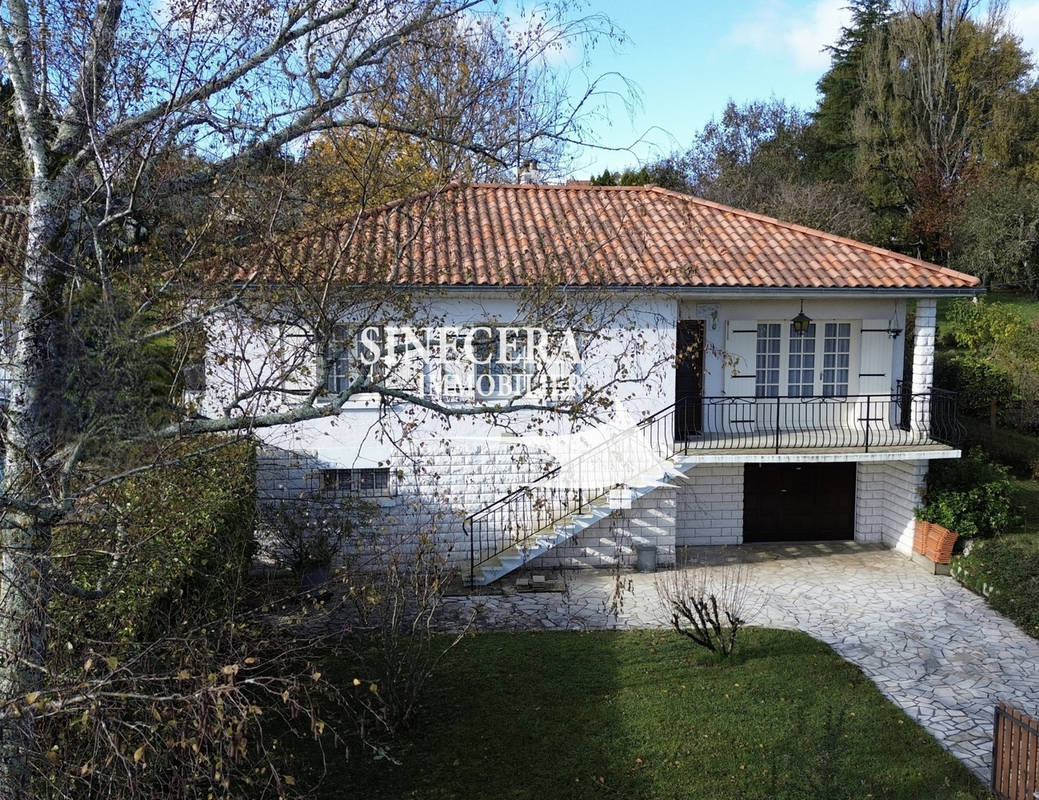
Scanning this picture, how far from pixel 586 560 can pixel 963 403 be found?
12329 mm

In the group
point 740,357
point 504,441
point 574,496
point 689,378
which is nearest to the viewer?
point 574,496

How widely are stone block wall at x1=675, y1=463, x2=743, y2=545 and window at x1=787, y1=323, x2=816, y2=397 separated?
73.6 inches

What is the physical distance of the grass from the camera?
297 inches

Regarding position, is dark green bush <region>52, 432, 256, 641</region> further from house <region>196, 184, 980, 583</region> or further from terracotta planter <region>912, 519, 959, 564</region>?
terracotta planter <region>912, 519, 959, 564</region>

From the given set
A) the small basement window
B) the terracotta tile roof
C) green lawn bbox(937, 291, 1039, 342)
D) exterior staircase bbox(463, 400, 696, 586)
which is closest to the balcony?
exterior staircase bbox(463, 400, 696, 586)

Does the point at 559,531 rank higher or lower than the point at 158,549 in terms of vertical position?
lower

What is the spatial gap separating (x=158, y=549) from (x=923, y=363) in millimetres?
13588

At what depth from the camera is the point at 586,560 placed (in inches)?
582

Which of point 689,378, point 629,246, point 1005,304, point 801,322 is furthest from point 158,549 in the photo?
point 1005,304

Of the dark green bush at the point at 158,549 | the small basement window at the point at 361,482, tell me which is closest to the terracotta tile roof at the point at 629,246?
the small basement window at the point at 361,482

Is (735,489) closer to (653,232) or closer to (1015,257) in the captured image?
(653,232)

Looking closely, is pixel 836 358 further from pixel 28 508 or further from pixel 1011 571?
pixel 28 508

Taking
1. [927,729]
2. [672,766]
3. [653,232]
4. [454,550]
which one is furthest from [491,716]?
[653,232]

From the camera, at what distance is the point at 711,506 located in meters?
15.7
